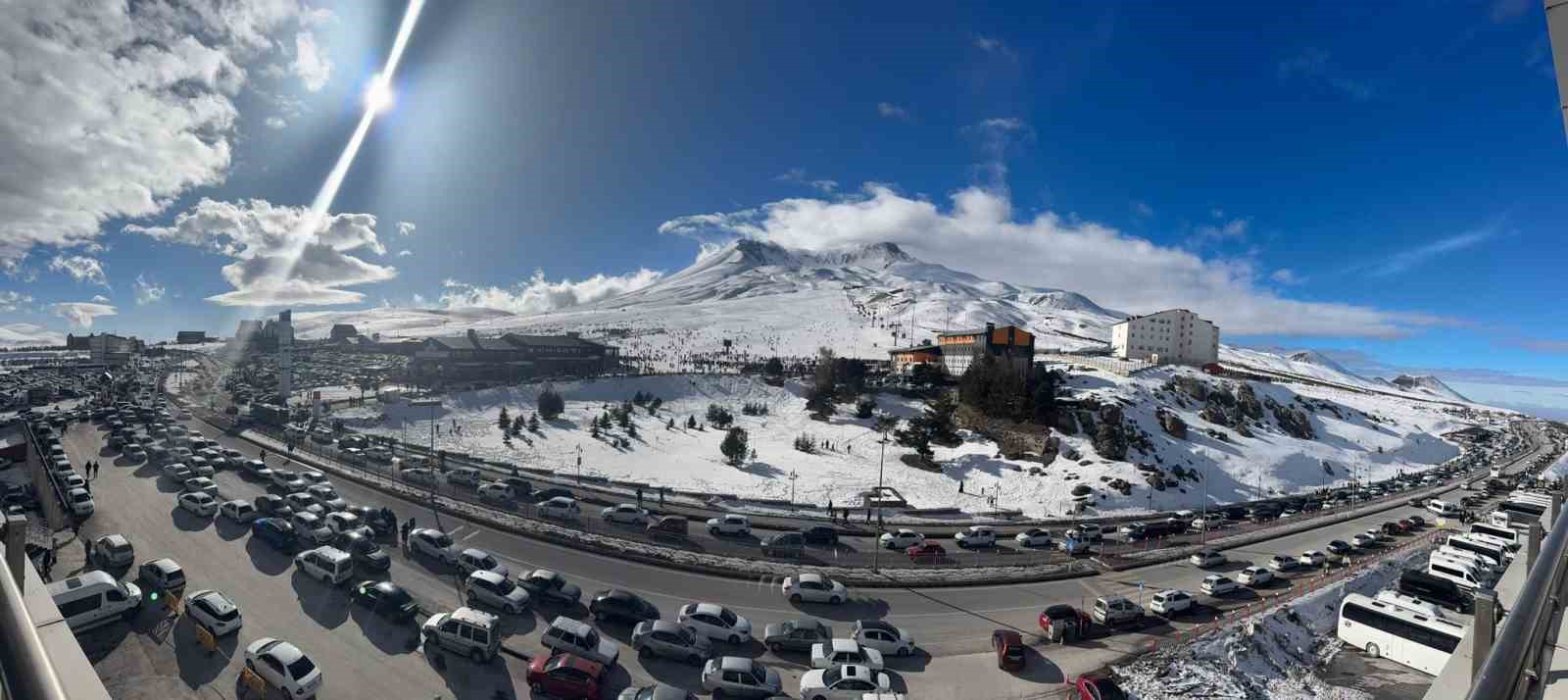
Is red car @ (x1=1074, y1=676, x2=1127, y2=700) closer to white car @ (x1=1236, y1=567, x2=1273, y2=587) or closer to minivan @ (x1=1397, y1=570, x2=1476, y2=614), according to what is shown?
white car @ (x1=1236, y1=567, x2=1273, y2=587)

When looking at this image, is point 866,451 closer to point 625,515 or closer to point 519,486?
point 625,515

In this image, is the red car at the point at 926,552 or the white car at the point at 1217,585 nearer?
the white car at the point at 1217,585

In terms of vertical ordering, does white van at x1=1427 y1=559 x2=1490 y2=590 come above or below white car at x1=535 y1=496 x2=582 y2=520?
above

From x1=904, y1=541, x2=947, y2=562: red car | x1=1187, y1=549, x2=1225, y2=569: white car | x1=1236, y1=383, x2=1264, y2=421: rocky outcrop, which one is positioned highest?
x1=1236, y1=383, x2=1264, y2=421: rocky outcrop

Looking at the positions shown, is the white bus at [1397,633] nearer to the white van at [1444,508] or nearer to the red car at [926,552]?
the red car at [926,552]

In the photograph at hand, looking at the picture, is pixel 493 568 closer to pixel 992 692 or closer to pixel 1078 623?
pixel 992 692

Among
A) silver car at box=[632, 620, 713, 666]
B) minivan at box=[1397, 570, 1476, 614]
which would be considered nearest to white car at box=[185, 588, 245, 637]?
silver car at box=[632, 620, 713, 666]

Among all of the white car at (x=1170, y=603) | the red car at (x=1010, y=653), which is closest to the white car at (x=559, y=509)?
the red car at (x=1010, y=653)
